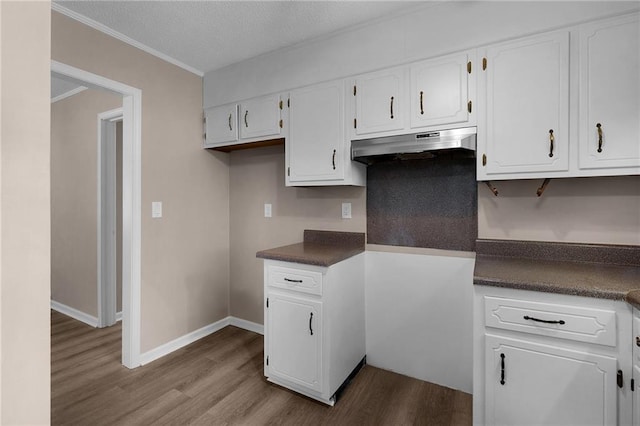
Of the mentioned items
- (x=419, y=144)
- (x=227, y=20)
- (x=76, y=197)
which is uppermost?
(x=227, y=20)

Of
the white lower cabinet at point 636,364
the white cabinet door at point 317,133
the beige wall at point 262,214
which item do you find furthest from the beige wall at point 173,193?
the white lower cabinet at point 636,364

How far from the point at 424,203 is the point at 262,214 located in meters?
1.49

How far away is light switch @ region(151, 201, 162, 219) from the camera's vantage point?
8.32ft

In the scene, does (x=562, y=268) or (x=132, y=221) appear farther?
(x=132, y=221)

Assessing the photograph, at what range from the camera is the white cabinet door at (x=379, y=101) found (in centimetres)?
197

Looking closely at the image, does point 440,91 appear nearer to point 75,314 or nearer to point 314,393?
point 314,393

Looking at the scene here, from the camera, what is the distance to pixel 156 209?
101 inches

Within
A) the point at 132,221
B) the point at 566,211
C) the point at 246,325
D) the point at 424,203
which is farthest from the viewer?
the point at 246,325

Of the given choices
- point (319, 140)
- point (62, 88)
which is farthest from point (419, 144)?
Result: point (62, 88)

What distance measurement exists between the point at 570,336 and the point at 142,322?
2.71 metres

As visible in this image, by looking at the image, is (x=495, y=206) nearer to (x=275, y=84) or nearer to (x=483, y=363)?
(x=483, y=363)

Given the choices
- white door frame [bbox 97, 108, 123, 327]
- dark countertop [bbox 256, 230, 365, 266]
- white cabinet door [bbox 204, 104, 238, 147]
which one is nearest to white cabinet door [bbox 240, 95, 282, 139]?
white cabinet door [bbox 204, 104, 238, 147]

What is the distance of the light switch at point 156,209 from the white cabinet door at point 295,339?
1.22 meters

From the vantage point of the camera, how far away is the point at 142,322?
2469mm
